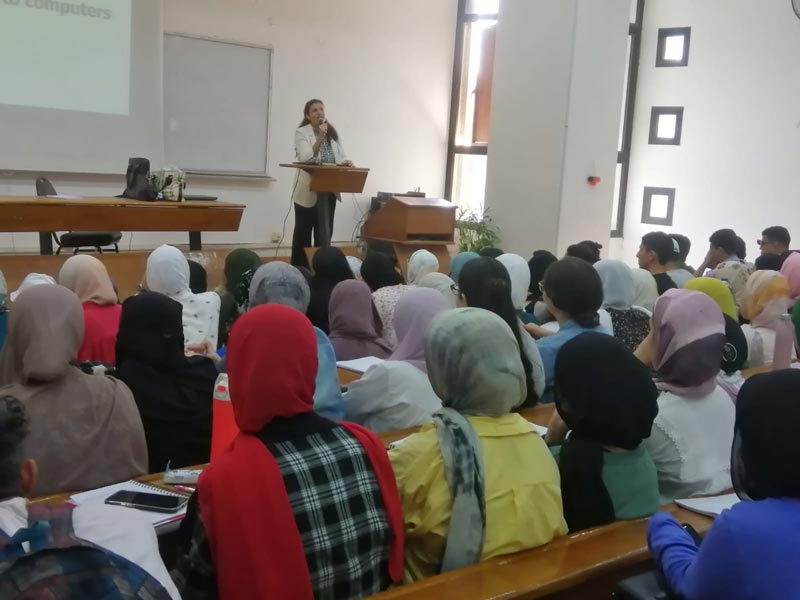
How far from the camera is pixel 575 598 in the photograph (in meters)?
1.66

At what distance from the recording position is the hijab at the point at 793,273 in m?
4.80

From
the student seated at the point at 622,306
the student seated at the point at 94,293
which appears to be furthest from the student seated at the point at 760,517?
the student seated at the point at 94,293

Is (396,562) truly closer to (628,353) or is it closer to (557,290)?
(628,353)

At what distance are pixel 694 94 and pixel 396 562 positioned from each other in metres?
8.28

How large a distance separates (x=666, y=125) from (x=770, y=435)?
27.7 feet

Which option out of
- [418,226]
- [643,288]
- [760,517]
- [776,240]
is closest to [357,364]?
[643,288]

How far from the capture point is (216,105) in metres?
8.07

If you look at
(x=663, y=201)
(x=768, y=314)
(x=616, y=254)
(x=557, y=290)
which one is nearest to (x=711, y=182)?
(x=663, y=201)

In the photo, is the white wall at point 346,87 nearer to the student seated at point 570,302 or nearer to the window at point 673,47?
the window at point 673,47

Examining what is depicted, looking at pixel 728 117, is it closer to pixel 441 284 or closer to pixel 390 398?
pixel 441 284

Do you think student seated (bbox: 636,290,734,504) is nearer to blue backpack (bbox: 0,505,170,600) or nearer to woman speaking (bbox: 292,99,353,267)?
blue backpack (bbox: 0,505,170,600)

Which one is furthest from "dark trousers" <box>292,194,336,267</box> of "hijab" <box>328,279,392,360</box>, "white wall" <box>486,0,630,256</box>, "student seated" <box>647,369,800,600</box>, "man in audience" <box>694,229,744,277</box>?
"student seated" <box>647,369,800,600</box>

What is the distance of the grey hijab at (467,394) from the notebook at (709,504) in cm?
56

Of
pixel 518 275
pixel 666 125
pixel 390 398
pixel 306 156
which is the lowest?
pixel 390 398
